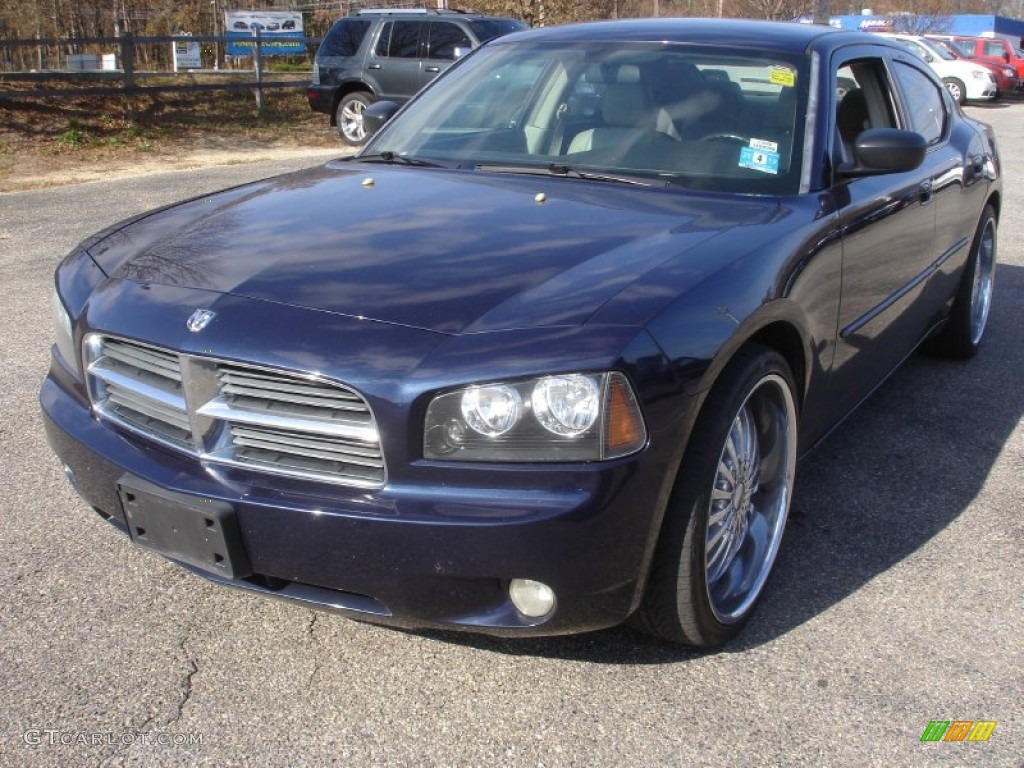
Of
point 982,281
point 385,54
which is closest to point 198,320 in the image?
point 982,281

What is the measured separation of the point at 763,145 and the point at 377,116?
76.2 inches

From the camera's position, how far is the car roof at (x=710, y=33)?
12.7ft

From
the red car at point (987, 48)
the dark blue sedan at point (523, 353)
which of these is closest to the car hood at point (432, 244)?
the dark blue sedan at point (523, 353)

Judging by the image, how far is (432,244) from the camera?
116 inches

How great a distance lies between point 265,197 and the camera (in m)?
3.67

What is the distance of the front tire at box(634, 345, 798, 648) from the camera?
2.58 m

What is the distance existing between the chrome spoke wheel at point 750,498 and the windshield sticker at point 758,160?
85cm

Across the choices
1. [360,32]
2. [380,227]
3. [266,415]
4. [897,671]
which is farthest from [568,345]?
[360,32]

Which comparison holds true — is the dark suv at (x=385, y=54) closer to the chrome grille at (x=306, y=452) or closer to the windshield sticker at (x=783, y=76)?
the windshield sticker at (x=783, y=76)

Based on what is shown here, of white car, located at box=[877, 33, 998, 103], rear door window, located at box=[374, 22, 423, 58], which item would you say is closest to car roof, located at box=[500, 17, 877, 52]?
rear door window, located at box=[374, 22, 423, 58]

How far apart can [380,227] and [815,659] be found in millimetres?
1712

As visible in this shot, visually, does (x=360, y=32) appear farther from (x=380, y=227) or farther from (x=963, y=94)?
(x=963, y=94)

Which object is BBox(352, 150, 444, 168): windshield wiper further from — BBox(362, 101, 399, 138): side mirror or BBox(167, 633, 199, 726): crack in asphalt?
BBox(167, 633, 199, 726): crack in asphalt

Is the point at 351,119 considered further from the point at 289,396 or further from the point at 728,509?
the point at 289,396
